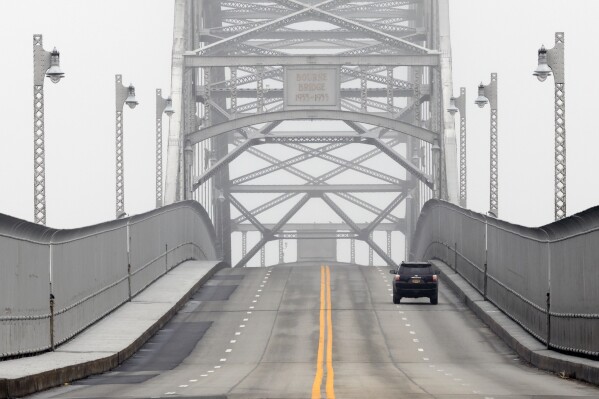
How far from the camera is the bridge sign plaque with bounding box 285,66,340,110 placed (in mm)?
83625

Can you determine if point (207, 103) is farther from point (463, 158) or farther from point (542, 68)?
point (542, 68)

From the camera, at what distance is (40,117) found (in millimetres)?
42938

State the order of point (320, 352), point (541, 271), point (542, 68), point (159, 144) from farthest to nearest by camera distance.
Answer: point (159, 144)
point (542, 68)
point (541, 271)
point (320, 352)

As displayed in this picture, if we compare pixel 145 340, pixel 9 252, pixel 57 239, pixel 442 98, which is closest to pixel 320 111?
pixel 442 98

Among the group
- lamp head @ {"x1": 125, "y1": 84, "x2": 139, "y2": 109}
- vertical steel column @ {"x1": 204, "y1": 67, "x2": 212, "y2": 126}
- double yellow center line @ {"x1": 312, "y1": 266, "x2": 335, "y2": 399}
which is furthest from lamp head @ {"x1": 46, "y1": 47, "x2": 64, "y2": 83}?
vertical steel column @ {"x1": 204, "y1": 67, "x2": 212, "y2": 126}

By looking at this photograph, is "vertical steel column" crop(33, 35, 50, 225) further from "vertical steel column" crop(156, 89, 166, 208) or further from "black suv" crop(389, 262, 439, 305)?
"vertical steel column" crop(156, 89, 166, 208)

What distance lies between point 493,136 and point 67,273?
28.8 meters

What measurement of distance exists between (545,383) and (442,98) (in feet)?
185

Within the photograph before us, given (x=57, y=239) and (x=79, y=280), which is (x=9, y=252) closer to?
(x=57, y=239)

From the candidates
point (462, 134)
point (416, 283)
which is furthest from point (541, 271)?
point (462, 134)

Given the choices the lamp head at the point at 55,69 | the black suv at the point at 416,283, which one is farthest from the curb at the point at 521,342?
the lamp head at the point at 55,69

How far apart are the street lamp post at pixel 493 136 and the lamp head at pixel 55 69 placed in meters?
21.5

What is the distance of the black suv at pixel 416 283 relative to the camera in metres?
53.9

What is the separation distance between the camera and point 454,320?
49.3m
